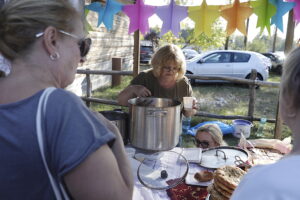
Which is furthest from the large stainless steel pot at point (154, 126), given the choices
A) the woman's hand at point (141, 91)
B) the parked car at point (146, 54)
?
the parked car at point (146, 54)

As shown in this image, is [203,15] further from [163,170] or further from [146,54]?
[146,54]

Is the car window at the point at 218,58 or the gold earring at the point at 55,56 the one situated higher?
the gold earring at the point at 55,56

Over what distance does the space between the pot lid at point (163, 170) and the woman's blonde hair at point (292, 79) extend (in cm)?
90

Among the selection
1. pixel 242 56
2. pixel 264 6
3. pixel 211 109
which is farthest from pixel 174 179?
pixel 242 56

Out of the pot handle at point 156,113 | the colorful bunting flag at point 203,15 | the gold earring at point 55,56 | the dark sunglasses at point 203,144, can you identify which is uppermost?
the colorful bunting flag at point 203,15

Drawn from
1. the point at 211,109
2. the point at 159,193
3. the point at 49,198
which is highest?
the point at 49,198

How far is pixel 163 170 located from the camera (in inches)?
61.4

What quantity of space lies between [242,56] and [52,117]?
10575 millimetres

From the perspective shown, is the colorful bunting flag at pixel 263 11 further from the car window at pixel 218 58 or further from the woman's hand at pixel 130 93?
the car window at pixel 218 58

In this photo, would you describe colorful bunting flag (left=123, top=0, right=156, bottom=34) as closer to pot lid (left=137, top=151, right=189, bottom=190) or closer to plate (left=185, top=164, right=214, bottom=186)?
pot lid (left=137, top=151, right=189, bottom=190)

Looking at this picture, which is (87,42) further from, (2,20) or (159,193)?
(159,193)

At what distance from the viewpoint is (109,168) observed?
667 mm

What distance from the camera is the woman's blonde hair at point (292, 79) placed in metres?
0.70

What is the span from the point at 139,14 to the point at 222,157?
59.2 inches
